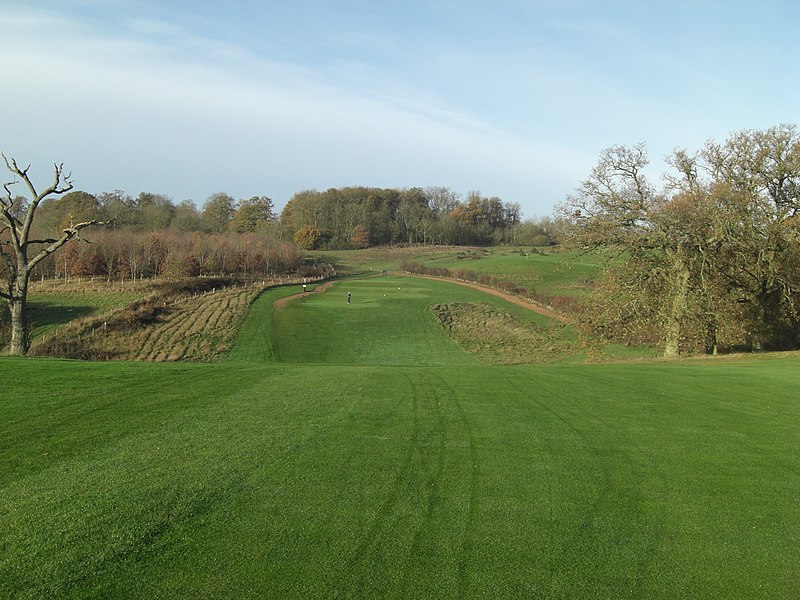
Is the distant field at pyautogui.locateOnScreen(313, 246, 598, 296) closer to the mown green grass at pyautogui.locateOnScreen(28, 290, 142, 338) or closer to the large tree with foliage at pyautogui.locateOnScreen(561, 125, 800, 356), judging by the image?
the large tree with foliage at pyautogui.locateOnScreen(561, 125, 800, 356)

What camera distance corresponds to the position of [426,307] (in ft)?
196

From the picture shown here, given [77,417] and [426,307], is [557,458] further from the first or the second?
[426,307]

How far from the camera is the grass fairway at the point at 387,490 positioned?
558 centimetres

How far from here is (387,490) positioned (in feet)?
25.2

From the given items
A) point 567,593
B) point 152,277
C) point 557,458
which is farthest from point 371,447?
point 152,277

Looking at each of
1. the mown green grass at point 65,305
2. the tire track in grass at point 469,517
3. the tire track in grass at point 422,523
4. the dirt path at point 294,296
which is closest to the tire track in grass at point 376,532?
the tire track in grass at point 422,523

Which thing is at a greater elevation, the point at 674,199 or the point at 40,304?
the point at 674,199

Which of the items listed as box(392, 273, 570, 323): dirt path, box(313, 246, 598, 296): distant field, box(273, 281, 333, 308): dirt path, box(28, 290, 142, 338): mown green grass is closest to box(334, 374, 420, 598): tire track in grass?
box(392, 273, 570, 323): dirt path

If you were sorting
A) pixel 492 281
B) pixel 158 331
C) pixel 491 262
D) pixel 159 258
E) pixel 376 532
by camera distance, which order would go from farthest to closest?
pixel 491 262 < pixel 492 281 < pixel 159 258 < pixel 158 331 < pixel 376 532

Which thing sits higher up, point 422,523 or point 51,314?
point 422,523

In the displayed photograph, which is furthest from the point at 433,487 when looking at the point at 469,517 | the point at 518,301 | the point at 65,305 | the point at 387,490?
the point at 518,301

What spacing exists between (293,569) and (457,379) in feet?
38.7

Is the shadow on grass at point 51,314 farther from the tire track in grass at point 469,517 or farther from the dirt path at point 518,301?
the tire track in grass at point 469,517

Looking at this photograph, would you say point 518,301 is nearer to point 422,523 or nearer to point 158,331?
point 158,331
